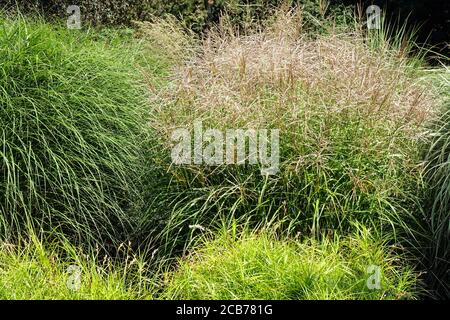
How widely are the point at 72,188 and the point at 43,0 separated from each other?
4965mm

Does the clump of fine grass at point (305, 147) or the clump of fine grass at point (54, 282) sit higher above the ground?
the clump of fine grass at point (305, 147)

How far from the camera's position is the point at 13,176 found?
4453 mm

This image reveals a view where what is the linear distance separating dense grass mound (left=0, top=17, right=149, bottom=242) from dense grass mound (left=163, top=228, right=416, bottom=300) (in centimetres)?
97

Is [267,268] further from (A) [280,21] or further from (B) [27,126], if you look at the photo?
(A) [280,21]

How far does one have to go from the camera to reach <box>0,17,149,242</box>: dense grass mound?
14.9ft

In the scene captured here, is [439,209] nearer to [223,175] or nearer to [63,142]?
[223,175]

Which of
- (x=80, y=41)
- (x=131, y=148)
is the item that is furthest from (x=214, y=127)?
(x=80, y=41)

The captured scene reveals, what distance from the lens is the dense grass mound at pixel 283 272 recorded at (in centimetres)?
359

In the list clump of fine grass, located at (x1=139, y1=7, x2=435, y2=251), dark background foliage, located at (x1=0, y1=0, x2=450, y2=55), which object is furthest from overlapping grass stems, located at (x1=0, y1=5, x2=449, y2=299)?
dark background foliage, located at (x1=0, y1=0, x2=450, y2=55)

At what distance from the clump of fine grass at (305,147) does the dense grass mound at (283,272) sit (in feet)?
0.79

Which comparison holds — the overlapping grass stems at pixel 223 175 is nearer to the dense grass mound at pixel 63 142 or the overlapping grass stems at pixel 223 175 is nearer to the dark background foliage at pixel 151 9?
the dense grass mound at pixel 63 142

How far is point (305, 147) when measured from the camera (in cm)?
439

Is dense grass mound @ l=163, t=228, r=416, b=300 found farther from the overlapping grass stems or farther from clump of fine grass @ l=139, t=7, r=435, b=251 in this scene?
clump of fine grass @ l=139, t=7, r=435, b=251

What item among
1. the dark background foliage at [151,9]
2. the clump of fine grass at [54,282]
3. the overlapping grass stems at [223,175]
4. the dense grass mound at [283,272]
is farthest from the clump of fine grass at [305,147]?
the dark background foliage at [151,9]
